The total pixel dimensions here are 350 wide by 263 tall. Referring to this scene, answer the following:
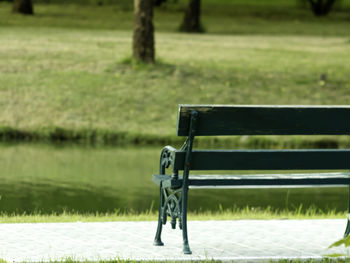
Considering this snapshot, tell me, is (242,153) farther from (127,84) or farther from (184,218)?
(127,84)

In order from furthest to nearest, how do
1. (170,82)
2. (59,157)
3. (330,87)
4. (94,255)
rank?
1. (330,87)
2. (170,82)
3. (59,157)
4. (94,255)

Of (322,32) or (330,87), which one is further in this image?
(322,32)

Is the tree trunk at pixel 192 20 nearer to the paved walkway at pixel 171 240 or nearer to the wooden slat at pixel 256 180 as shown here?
the paved walkway at pixel 171 240


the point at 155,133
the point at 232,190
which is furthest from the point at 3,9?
the point at 232,190

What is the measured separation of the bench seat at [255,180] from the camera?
6000mm

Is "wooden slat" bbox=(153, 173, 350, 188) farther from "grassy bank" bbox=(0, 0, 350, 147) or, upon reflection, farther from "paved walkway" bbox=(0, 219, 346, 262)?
"grassy bank" bbox=(0, 0, 350, 147)

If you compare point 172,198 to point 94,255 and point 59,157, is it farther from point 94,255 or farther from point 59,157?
point 59,157

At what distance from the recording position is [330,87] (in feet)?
70.6

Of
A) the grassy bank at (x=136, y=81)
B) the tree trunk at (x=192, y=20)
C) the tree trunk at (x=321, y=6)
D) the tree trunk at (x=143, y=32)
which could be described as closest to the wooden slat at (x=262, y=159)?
the grassy bank at (x=136, y=81)

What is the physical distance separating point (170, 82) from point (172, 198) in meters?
14.2

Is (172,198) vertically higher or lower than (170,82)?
higher

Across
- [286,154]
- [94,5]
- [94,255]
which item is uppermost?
[286,154]

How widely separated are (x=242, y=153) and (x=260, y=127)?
24 cm

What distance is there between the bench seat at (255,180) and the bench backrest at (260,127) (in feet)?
0.33
